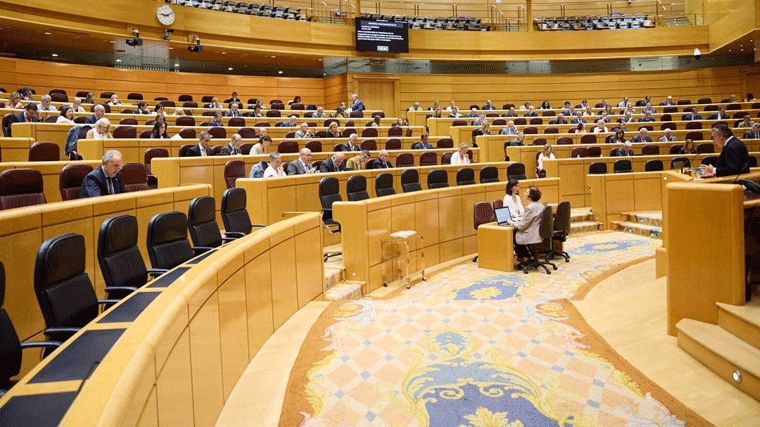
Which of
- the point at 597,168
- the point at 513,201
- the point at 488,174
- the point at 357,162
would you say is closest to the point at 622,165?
the point at 597,168

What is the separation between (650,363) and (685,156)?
286 inches

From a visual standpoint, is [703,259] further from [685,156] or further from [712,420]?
[685,156]

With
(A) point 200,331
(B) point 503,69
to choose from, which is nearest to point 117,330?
(A) point 200,331

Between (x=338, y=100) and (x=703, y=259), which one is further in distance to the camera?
(x=338, y=100)

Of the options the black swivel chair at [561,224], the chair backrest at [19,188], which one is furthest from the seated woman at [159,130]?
the black swivel chair at [561,224]

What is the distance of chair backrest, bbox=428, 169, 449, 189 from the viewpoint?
23.9 ft

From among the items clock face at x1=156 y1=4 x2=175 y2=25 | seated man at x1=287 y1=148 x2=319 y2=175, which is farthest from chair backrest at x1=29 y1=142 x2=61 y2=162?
clock face at x1=156 y1=4 x2=175 y2=25

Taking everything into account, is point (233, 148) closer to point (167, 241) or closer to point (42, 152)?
point (42, 152)

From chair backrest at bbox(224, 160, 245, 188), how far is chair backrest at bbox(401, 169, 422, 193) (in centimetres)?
191

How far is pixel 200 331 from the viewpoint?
2164 mm

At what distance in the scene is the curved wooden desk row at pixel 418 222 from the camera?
5465mm

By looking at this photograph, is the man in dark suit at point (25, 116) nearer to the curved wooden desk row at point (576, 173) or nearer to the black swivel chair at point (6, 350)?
the black swivel chair at point (6, 350)

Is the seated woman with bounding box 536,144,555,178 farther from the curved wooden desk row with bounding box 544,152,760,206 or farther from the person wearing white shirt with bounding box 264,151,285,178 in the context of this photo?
the person wearing white shirt with bounding box 264,151,285,178

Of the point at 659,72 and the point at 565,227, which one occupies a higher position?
the point at 659,72
